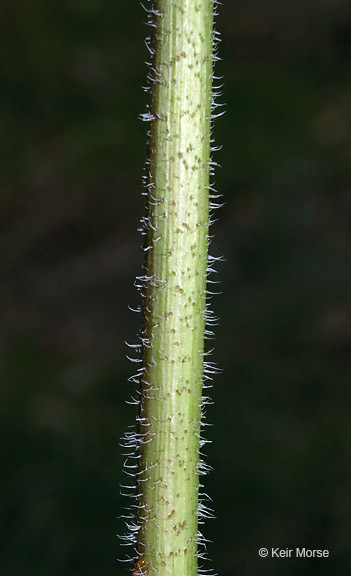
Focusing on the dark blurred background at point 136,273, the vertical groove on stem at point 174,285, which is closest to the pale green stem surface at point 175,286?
the vertical groove on stem at point 174,285

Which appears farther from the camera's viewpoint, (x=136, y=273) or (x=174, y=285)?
(x=136, y=273)

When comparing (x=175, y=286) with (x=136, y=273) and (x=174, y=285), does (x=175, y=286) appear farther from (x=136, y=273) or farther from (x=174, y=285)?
(x=136, y=273)

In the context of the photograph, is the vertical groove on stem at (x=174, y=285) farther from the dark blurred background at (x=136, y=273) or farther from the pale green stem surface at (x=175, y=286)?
the dark blurred background at (x=136, y=273)

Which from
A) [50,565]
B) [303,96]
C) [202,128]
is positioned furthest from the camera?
[303,96]

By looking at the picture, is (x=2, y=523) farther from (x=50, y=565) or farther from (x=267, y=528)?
(x=267, y=528)

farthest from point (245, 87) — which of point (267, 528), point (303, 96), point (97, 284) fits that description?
point (267, 528)

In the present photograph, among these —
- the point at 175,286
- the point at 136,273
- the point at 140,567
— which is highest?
the point at 136,273

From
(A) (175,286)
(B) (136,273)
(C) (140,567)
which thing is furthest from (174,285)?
(B) (136,273)

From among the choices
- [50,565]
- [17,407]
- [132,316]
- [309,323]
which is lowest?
[50,565]
